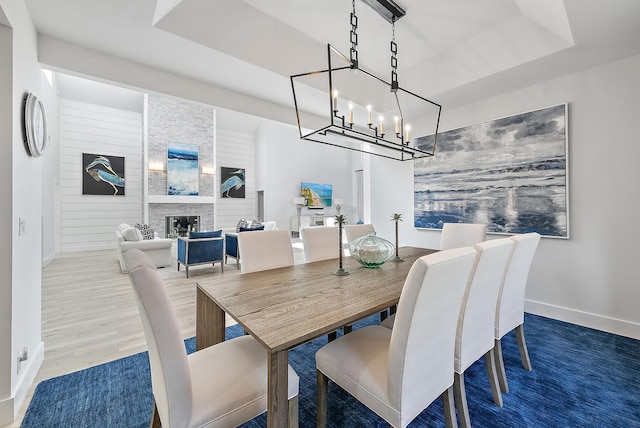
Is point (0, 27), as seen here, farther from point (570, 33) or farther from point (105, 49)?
point (570, 33)

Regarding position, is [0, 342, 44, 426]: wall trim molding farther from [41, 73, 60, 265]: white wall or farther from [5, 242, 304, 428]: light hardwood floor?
[41, 73, 60, 265]: white wall

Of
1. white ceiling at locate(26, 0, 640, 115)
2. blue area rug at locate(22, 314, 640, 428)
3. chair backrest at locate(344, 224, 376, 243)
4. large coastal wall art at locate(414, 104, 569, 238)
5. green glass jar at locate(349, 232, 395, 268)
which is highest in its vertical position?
white ceiling at locate(26, 0, 640, 115)

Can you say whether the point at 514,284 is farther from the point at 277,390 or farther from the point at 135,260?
the point at 135,260

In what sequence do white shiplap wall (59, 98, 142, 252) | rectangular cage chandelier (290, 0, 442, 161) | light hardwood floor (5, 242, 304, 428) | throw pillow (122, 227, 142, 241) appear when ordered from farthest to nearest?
white shiplap wall (59, 98, 142, 252) → throw pillow (122, 227, 142, 241) → rectangular cage chandelier (290, 0, 442, 161) → light hardwood floor (5, 242, 304, 428)

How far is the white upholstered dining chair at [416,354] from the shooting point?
0.92m

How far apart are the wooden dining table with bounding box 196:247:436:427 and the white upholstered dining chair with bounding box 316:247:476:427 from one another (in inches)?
8.9

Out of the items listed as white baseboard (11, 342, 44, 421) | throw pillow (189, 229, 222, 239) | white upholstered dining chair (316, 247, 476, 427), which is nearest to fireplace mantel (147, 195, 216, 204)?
throw pillow (189, 229, 222, 239)

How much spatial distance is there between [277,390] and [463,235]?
94.7 inches

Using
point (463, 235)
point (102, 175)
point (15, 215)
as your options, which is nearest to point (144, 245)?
point (15, 215)

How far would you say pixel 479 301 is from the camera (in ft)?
4.33

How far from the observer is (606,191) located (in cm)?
242

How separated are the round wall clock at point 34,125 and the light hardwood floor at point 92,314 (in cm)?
153

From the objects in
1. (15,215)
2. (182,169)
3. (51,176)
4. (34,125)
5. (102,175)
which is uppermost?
(182,169)

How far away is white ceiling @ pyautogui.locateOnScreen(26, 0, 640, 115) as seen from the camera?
1.88 m
